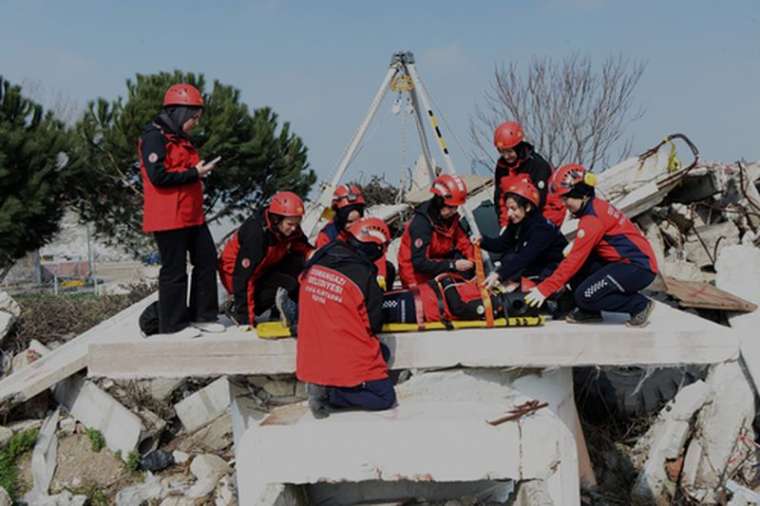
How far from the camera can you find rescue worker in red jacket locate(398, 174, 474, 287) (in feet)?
18.9

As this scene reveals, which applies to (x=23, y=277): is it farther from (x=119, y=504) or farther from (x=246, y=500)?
(x=246, y=500)

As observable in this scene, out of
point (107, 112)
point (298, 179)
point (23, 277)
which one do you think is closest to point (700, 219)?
point (298, 179)

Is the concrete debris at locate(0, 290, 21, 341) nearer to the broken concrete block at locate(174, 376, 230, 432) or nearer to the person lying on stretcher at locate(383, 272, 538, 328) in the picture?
the broken concrete block at locate(174, 376, 230, 432)

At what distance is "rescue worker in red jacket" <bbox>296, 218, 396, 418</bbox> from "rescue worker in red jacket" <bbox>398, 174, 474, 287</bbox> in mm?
1266

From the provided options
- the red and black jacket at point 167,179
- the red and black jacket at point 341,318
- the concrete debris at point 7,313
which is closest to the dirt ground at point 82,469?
the concrete debris at point 7,313

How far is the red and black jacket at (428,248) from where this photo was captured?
5875 millimetres

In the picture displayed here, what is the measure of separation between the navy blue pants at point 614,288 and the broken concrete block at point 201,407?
11.5 feet

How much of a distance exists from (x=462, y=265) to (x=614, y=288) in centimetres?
118

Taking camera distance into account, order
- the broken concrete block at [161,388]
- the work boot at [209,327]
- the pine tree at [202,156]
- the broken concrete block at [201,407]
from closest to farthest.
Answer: the work boot at [209,327], the broken concrete block at [201,407], the broken concrete block at [161,388], the pine tree at [202,156]

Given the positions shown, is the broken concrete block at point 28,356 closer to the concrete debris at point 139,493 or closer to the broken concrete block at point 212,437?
the broken concrete block at point 212,437

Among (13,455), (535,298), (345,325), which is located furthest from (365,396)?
(13,455)

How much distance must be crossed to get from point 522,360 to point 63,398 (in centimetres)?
446

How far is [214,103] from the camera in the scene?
1623cm

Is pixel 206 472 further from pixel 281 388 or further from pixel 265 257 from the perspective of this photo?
pixel 265 257
